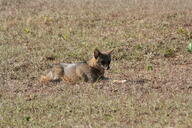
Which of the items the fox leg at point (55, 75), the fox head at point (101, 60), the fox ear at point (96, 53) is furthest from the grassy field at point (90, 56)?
the fox ear at point (96, 53)

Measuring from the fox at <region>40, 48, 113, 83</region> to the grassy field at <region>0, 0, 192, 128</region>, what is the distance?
23cm

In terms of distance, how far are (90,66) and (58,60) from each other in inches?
107

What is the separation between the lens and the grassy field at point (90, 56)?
8.99 m

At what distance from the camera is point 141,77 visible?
12.0 m

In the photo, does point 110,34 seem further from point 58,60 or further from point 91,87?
point 91,87

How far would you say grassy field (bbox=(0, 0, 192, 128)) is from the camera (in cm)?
899

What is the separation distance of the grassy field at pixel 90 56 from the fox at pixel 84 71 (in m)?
0.23

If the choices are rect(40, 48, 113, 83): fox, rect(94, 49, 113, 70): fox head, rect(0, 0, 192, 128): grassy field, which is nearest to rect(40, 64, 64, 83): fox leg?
rect(40, 48, 113, 83): fox

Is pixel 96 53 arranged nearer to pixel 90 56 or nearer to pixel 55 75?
pixel 55 75

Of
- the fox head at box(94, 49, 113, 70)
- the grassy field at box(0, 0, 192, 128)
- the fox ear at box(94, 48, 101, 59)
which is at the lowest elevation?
the grassy field at box(0, 0, 192, 128)

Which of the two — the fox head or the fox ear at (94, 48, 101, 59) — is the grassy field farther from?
the fox ear at (94, 48, 101, 59)

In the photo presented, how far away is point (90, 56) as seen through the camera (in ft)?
47.2

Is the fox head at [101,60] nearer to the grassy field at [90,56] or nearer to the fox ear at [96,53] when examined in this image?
the fox ear at [96,53]

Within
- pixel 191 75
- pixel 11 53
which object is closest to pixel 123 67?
pixel 191 75
